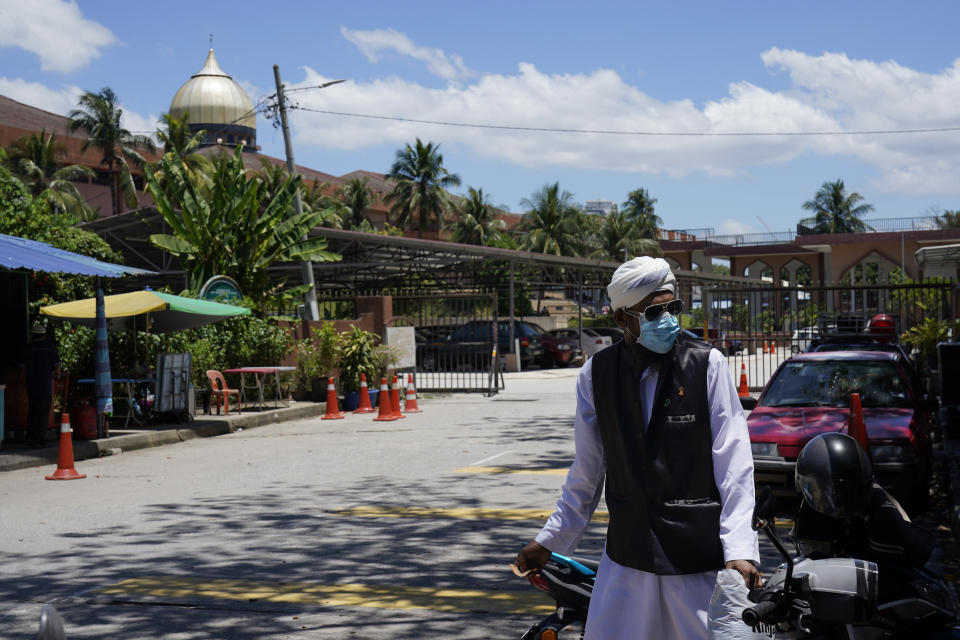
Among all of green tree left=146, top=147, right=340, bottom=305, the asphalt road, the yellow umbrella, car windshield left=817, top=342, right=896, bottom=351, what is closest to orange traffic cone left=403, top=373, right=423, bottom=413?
the yellow umbrella

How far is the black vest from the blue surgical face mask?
5 centimetres

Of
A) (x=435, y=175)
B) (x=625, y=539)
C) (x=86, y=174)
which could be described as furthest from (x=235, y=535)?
(x=435, y=175)

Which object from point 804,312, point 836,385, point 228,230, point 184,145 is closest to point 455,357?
point 228,230

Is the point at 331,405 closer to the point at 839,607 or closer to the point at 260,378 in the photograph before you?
the point at 260,378

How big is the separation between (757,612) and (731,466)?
0.50 meters

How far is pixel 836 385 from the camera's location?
10.2 meters

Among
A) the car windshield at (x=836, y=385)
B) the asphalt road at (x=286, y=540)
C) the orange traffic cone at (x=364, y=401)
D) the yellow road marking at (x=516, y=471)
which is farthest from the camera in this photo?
the orange traffic cone at (x=364, y=401)

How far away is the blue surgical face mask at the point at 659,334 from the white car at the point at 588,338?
31738 millimetres

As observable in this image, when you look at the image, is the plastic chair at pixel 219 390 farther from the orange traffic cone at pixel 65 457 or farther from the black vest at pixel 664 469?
the black vest at pixel 664 469

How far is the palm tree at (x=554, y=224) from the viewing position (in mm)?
67062

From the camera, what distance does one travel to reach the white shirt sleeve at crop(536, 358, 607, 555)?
342 cm

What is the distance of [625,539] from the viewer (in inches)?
127

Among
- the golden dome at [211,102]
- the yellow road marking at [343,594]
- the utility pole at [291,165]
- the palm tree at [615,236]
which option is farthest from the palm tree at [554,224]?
the yellow road marking at [343,594]

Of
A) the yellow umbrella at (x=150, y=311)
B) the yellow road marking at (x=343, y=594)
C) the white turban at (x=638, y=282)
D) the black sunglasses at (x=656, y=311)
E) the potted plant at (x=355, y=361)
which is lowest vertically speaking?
the yellow road marking at (x=343, y=594)
